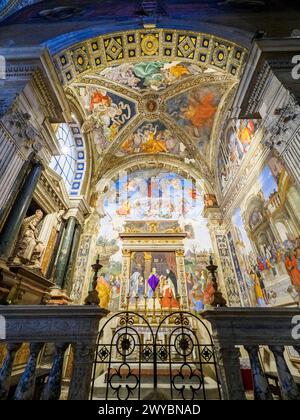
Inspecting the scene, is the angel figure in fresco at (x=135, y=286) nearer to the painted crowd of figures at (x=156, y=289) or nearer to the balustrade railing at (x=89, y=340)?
the painted crowd of figures at (x=156, y=289)

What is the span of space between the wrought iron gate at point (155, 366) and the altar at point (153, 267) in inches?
28.0

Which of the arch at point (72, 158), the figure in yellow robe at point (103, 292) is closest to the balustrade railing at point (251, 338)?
the figure in yellow robe at point (103, 292)

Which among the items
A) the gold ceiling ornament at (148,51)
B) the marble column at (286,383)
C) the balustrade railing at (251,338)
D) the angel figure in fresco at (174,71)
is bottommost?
the marble column at (286,383)

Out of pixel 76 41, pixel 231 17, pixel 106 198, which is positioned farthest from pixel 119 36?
pixel 106 198

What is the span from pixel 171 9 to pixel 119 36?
191 cm

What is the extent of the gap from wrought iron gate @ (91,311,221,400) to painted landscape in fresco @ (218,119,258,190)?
19.6 ft

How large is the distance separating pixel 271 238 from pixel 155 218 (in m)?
5.75

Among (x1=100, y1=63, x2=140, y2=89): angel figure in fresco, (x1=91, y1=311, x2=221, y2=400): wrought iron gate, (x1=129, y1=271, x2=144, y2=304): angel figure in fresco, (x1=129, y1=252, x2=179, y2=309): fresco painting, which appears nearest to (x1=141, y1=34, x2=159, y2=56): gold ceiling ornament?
(x1=100, y1=63, x2=140, y2=89): angel figure in fresco

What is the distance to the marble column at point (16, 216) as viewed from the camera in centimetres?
442

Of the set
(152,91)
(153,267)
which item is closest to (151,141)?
(152,91)

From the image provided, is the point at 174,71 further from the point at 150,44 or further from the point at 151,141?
the point at 151,141

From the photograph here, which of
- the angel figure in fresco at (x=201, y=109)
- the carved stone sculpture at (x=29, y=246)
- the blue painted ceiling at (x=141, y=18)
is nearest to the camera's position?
the blue painted ceiling at (x=141, y=18)

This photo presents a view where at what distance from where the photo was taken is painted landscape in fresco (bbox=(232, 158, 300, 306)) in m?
5.03

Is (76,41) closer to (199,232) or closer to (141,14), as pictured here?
(141,14)
